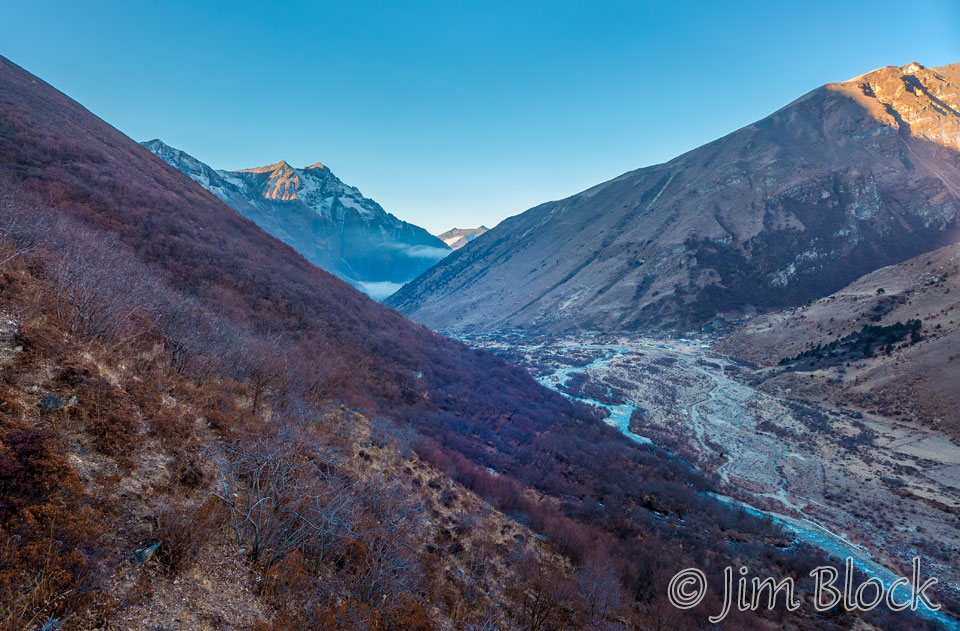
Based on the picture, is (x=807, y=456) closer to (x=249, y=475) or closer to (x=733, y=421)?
(x=733, y=421)

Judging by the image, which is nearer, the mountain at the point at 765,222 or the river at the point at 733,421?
the river at the point at 733,421

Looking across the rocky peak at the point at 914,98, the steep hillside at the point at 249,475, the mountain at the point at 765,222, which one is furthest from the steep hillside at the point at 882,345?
the rocky peak at the point at 914,98

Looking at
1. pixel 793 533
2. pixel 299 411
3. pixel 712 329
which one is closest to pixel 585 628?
pixel 299 411

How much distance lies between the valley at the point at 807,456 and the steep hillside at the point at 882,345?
268 centimetres

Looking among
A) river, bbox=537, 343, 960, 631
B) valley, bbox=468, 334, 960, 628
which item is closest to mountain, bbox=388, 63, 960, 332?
river, bbox=537, 343, 960, 631

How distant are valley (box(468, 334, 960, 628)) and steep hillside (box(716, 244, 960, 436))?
8.78 feet

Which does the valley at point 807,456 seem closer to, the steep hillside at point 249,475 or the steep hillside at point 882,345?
the steep hillside at point 882,345

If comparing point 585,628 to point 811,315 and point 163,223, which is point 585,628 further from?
point 811,315

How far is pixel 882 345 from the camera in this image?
135 feet

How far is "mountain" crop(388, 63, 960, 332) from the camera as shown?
92188mm

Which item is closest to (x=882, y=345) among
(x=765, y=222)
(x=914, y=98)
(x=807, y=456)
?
(x=807, y=456)

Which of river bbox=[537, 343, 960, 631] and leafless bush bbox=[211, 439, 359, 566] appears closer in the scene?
leafless bush bbox=[211, 439, 359, 566]

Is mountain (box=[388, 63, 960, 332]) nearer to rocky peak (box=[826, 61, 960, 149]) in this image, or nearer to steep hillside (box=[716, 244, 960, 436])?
rocky peak (box=[826, 61, 960, 149])

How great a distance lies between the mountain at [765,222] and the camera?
92188 mm
